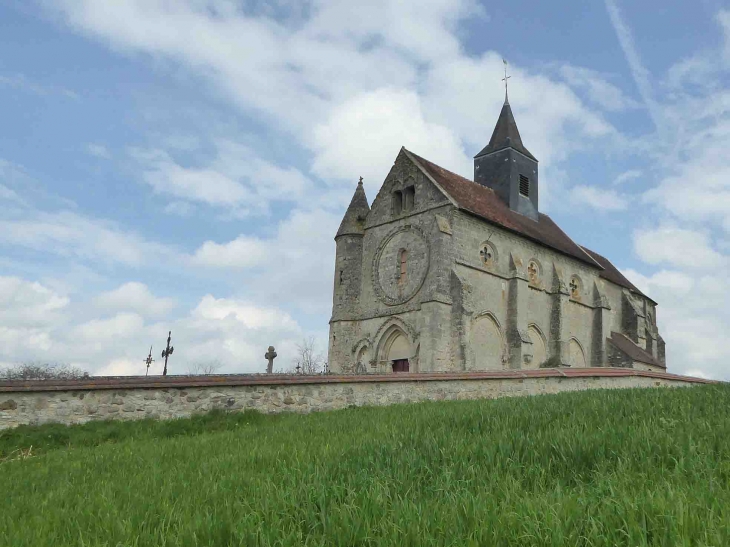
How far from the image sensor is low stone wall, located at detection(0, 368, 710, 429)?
12.3m

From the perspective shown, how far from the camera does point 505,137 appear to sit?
3353cm

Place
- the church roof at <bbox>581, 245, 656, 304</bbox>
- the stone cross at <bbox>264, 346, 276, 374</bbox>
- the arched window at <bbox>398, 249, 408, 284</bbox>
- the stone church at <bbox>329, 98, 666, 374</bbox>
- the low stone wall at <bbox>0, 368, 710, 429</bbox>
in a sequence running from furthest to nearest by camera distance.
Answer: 1. the church roof at <bbox>581, 245, 656, 304</bbox>
2. the arched window at <bbox>398, 249, 408, 284</bbox>
3. the stone church at <bbox>329, 98, 666, 374</bbox>
4. the stone cross at <bbox>264, 346, 276, 374</bbox>
5. the low stone wall at <bbox>0, 368, 710, 429</bbox>

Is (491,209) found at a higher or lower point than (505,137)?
lower

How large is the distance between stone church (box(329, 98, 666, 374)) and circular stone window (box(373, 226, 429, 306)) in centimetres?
5

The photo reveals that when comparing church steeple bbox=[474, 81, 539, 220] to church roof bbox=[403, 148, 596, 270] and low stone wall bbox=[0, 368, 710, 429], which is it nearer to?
church roof bbox=[403, 148, 596, 270]

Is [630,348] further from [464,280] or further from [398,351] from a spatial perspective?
[398,351]

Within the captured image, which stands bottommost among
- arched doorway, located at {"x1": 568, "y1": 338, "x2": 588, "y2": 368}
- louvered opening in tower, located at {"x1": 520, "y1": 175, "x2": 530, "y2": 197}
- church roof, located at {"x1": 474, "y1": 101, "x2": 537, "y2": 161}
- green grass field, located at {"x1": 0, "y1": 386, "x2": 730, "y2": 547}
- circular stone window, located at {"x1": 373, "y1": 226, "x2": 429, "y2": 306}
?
green grass field, located at {"x1": 0, "y1": 386, "x2": 730, "y2": 547}

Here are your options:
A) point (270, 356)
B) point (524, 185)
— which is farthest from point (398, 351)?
point (524, 185)

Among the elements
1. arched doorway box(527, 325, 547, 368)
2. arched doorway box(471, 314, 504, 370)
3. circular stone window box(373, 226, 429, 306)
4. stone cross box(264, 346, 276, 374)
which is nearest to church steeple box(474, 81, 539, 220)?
arched doorway box(527, 325, 547, 368)

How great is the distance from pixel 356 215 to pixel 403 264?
430 centimetres

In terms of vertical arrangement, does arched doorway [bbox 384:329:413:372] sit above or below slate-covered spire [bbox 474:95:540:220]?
below

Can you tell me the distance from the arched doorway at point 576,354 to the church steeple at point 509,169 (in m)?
6.90

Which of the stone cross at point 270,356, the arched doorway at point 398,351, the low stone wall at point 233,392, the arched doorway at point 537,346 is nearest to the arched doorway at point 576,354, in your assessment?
the arched doorway at point 537,346

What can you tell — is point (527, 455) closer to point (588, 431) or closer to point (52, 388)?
point (588, 431)
